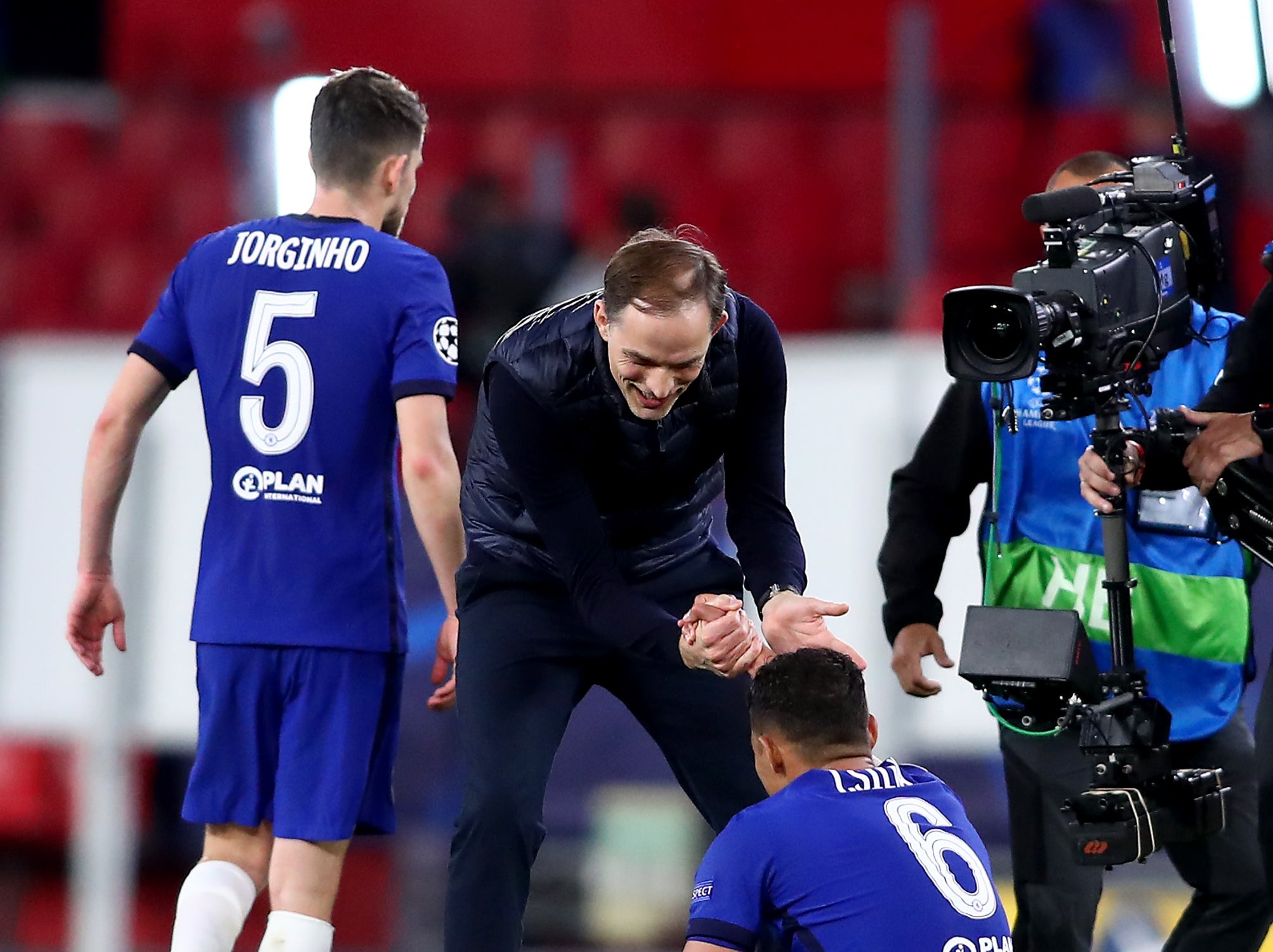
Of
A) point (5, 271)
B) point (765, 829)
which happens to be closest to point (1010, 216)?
point (5, 271)

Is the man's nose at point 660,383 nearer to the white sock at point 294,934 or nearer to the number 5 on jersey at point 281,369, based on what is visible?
the number 5 on jersey at point 281,369

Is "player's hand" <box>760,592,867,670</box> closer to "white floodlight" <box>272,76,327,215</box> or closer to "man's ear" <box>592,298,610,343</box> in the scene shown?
"man's ear" <box>592,298,610,343</box>

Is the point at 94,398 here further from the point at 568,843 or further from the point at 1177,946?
the point at 1177,946

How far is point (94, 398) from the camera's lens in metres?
4.91

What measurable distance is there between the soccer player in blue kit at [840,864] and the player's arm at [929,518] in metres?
0.68

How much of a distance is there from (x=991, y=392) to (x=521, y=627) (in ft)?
3.12

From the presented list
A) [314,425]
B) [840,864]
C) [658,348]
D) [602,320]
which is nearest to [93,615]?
[314,425]

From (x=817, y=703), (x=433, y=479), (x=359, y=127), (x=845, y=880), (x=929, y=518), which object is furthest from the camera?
(x=929, y=518)

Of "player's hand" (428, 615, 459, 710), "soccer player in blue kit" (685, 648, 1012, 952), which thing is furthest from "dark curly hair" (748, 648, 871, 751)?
"player's hand" (428, 615, 459, 710)

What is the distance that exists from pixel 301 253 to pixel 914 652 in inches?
51.8

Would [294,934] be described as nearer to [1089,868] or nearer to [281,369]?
[281,369]

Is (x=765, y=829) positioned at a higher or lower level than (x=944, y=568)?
lower

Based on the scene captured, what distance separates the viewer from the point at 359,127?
3287mm

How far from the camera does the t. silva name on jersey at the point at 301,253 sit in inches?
127
